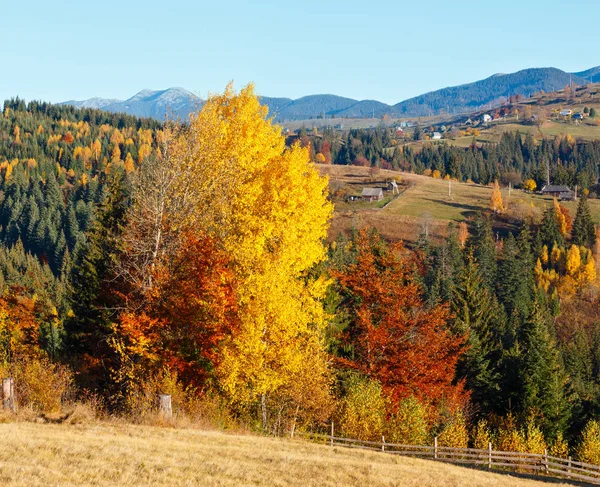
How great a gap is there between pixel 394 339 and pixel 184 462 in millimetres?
22659

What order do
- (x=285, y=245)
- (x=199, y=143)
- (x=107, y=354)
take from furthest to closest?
(x=107, y=354) < (x=199, y=143) < (x=285, y=245)

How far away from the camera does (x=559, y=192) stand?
546 feet

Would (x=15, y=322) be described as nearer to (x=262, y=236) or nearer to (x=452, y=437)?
(x=262, y=236)

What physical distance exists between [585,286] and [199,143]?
4333 inches

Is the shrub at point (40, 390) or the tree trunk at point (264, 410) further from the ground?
the shrub at point (40, 390)

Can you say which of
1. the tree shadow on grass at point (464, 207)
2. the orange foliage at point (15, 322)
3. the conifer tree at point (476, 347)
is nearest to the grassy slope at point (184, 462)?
the orange foliage at point (15, 322)

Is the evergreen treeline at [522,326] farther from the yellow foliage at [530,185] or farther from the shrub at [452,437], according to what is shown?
the yellow foliage at [530,185]

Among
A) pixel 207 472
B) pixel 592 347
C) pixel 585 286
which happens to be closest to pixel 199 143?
pixel 207 472

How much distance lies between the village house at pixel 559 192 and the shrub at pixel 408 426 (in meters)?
150

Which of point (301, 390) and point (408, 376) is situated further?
point (408, 376)

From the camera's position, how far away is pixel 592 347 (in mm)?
94625

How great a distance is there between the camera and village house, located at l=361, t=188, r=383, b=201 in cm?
16038

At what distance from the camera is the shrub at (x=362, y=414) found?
28.0 m

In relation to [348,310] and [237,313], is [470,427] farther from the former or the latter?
[237,313]
